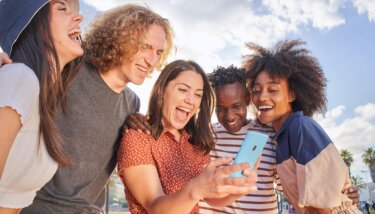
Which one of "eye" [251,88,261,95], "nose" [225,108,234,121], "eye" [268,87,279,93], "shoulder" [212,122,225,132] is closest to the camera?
"eye" [268,87,279,93]

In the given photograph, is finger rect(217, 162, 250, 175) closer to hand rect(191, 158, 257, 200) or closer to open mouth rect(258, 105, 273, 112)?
hand rect(191, 158, 257, 200)

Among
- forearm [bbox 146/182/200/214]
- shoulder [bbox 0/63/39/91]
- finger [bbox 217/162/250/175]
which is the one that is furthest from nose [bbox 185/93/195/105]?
shoulder [bbox 0/63/39/91]

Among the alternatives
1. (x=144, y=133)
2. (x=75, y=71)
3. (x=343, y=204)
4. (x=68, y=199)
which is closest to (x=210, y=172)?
(x=144, y=133)

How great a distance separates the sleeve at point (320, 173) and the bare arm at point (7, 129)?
265 centimetres

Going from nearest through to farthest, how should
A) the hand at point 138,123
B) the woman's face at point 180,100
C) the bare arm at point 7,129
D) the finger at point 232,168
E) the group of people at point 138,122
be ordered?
the bare arm at point 7,129
the finger at point 232,168
the group of people at point 138,122
the hand at point 138,123
the woman's face at point 180,100

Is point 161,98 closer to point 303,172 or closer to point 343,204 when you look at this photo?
point 303,172

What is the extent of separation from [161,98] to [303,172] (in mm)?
1590

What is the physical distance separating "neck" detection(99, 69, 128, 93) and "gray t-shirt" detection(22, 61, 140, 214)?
0.18 feet

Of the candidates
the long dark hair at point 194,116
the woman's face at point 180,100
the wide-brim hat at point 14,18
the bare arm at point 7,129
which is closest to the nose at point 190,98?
the woman's face at point 180,100

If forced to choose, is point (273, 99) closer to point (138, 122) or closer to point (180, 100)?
point (180, 100)

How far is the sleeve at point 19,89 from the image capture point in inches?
77.9

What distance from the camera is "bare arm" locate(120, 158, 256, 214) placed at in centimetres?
222

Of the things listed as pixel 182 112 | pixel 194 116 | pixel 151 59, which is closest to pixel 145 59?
pixel 151 59

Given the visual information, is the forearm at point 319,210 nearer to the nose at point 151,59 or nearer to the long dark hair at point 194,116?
the long dark hair at point 194,116
